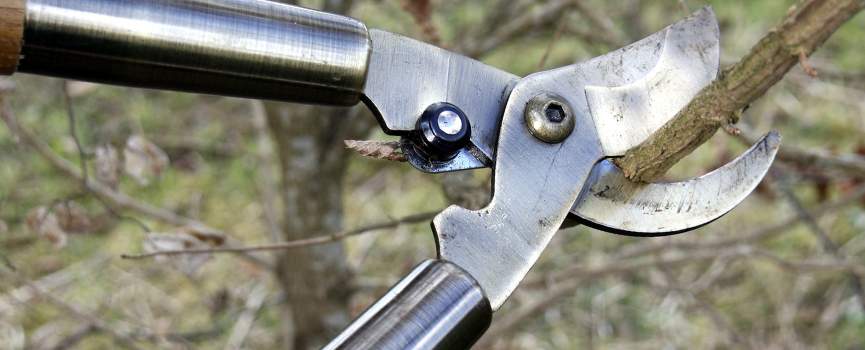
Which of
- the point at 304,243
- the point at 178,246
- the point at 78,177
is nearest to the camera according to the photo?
the point at 304,243

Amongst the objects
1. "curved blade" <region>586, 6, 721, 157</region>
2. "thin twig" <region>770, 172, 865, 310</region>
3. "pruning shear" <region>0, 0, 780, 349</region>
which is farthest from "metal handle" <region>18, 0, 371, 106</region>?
"thin twig" <region>770, 172, 865, 310</region>

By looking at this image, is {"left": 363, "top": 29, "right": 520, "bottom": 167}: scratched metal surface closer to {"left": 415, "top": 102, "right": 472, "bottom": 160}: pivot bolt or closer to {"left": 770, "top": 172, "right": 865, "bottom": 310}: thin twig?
{"left": 415, "top": 102, "right": 472, "bottom": 160}: pivot bolt

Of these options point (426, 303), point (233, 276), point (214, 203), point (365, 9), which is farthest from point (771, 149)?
point (365, 9)

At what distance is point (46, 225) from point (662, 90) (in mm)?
1257

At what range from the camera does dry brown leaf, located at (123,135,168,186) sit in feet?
4.51

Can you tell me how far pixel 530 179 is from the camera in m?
0.95

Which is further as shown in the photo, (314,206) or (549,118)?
(314,206)

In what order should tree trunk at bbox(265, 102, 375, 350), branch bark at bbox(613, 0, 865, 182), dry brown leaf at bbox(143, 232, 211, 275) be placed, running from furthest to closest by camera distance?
1. tree trunk at bbox(265, 102, 375, 350)
2. dry brown leaf at bbox(143, 232, 211, 275)
3. branch bark at bbox(613, 0, 865, 182)

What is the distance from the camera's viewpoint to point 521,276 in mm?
900

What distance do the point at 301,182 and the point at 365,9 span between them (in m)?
1.80

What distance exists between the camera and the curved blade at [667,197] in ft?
3.01

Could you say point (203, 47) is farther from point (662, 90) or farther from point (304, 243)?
point (662, 90)

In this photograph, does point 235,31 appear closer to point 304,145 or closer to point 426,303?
point 426,303

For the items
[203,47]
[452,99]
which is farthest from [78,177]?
[452,99]
